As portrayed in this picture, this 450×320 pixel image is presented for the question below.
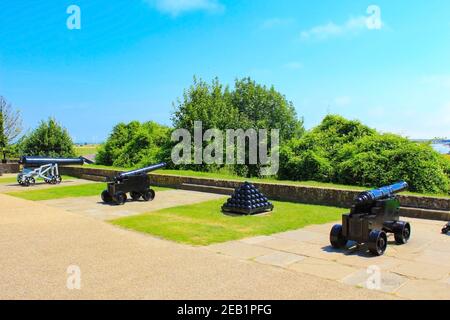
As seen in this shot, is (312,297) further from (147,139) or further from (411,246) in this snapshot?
(147,139)

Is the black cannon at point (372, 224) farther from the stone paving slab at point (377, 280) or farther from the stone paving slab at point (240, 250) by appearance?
the stone paving slab at point (240, 250)

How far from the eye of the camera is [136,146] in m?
26.6

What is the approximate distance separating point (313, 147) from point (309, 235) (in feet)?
28.3

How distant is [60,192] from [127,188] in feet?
15.8

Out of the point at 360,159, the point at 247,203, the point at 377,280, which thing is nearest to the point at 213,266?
the point at 377,280

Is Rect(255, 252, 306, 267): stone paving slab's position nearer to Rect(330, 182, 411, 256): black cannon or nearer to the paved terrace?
the paved terrace

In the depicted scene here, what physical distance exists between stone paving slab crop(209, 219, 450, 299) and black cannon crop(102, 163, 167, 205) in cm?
645

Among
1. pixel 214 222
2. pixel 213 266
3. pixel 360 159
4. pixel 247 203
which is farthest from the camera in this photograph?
pixel 360 159

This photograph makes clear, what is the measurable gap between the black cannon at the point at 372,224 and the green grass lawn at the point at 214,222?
1927mm

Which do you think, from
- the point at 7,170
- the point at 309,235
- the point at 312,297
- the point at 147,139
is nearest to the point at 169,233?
the point at 309,235

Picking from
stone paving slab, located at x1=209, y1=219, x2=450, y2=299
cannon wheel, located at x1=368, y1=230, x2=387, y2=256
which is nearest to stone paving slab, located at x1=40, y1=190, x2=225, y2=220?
stone paving slab, located at x1=209, y1=219, x2=450, y2=299

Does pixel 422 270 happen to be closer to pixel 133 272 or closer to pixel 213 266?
pixel 213 266

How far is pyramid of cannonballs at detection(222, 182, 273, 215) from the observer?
1114cm

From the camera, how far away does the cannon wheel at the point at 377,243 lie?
7059 millimetres
